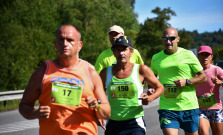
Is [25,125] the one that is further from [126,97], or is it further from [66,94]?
[66,94]

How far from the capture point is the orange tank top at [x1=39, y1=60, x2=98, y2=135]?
11.4 feet

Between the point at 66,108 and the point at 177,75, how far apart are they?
3.15m

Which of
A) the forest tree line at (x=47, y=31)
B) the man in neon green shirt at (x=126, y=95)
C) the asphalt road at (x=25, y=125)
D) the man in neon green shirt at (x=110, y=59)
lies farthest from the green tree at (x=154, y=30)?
the man in neon green shirt at (x=126, y=95)

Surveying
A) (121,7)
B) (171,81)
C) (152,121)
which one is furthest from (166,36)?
(121,7)

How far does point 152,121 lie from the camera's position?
1169cm

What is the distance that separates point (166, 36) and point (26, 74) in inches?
705

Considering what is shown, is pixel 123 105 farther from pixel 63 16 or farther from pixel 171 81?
pixel 63 16

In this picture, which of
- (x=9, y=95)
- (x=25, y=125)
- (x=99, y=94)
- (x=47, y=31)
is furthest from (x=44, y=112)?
(x=47, y=31)

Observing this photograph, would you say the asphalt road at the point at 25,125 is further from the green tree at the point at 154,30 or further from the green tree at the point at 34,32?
the green tree at the point at 154,30

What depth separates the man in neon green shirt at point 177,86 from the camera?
6.04 m

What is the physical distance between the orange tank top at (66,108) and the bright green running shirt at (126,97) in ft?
4.12

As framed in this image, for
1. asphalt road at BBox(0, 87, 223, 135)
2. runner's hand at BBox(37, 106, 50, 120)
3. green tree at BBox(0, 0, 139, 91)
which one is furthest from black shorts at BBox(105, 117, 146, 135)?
green tree at BBox(0, 0, 139, 91)

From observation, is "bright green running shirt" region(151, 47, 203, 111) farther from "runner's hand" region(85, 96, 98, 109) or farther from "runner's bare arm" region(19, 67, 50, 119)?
"runner's bare arm" region(19, 67, 50, 119)

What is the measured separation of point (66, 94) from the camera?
3.52m
